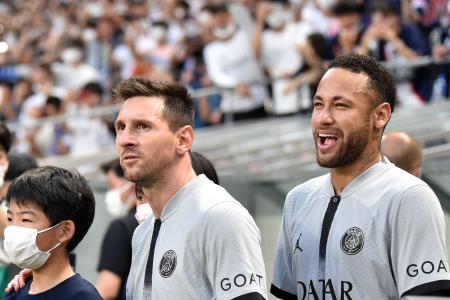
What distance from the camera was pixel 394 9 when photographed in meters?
11.0

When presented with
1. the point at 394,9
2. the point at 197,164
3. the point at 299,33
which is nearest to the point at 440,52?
the point at 394,9

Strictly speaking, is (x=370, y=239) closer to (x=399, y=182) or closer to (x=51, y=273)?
(x=399, y=182)

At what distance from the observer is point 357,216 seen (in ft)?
13.1

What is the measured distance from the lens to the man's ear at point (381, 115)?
4.10m

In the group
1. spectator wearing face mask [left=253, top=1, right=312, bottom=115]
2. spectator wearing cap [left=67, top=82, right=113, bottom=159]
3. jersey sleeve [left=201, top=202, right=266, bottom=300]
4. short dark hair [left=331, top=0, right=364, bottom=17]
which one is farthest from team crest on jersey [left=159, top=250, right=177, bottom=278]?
spectator wearing cap [left=67, top=82, right=113, bottom=159]

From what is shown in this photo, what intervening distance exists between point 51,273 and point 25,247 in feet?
0.50

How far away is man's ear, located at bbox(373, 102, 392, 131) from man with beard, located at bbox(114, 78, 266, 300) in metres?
0.62

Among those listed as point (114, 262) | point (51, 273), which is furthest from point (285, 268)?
point (114, 262)

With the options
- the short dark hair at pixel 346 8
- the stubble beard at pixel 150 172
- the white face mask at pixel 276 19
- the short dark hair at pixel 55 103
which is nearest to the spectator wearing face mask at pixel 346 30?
the short dark hair at pixel 346 8

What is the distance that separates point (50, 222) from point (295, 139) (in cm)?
643

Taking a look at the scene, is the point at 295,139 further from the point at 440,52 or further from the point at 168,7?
the point at 168,7

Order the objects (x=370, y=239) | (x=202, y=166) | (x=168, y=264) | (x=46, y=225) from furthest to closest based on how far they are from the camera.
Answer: (x=202, y=166) < (x=46, y=225) < (x=168, y=264) < (x=370, y=239)

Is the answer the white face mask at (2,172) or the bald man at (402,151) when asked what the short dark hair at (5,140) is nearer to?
the white face mask at (2,172)

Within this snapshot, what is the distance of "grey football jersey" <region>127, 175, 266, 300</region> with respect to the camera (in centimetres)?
385
